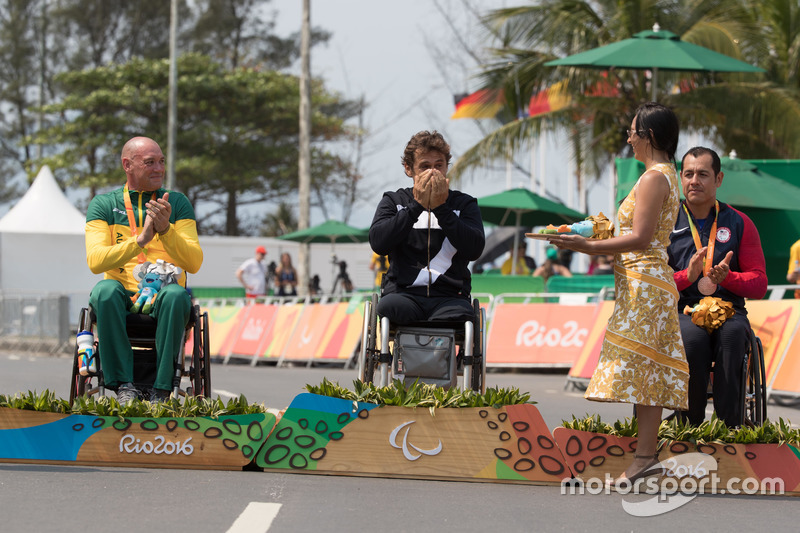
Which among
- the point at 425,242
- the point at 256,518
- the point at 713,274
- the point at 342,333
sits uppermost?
the point at 425,242

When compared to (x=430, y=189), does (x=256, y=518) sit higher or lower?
lower

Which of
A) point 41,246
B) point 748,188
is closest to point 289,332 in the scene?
point 748,188

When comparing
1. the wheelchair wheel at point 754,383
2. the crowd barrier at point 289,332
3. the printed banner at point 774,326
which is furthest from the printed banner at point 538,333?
the wheelchair wheel at point 754,383

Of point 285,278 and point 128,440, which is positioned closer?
Answer: point 128,440

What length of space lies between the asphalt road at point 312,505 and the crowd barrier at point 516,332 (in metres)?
6.30

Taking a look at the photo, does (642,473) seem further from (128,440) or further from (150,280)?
(150,280)

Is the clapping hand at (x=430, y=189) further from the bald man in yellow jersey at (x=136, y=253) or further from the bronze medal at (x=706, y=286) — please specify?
the bronze medal at (x=706, y=286)

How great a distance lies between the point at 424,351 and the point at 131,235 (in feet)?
6.62

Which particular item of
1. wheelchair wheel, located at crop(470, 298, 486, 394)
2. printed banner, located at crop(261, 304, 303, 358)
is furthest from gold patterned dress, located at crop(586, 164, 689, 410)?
printed banner, located at crop(261, 304, 303, 358)

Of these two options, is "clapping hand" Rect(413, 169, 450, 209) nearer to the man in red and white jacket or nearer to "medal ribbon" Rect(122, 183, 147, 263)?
the man in red and white jacket

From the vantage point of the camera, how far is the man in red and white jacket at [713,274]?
6828 millimetres

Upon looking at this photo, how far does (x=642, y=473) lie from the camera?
5.89 m

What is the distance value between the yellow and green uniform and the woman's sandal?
9.08 feet

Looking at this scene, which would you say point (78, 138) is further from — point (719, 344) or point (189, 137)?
point (719, 344)
